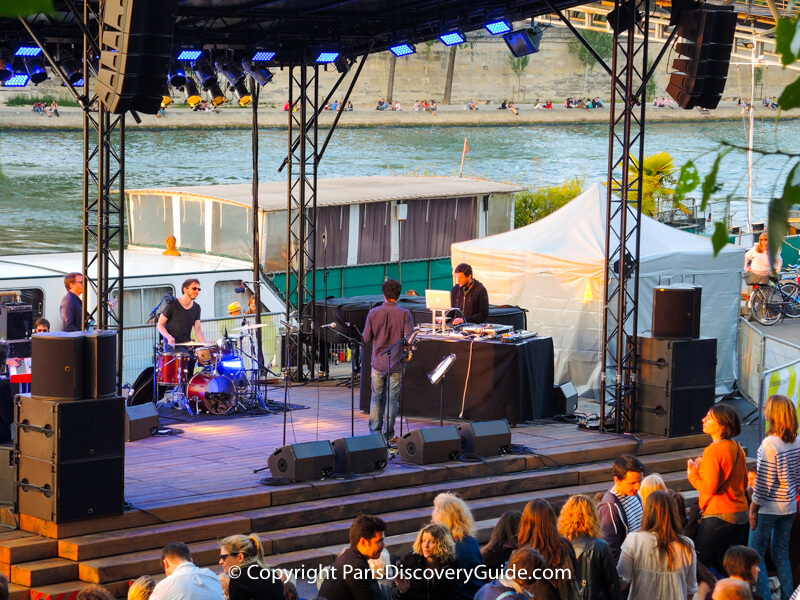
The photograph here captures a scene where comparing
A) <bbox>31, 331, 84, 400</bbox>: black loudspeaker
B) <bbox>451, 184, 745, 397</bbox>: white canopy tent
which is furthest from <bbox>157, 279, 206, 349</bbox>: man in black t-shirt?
<bbox>451, 184, 745, 397</bbox>: white canopy tent

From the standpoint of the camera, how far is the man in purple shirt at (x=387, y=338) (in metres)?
9.74

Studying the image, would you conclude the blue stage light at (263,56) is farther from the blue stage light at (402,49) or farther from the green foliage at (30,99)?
the green foliage at (30,99)

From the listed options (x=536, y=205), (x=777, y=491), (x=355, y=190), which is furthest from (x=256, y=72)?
(x=536, y=205)

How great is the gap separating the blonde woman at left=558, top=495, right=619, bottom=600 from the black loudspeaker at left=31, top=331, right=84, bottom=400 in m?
3.68

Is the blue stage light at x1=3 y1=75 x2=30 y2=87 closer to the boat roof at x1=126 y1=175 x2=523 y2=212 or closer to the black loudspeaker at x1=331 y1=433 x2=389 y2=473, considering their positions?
the boat roof at x1=126 y1=175 x2=523 y2=212

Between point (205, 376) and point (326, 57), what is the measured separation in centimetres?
502

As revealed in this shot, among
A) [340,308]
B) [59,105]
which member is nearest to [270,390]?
[340,308]

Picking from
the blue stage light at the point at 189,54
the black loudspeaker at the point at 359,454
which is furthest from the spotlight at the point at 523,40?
the black loudspeaker at the point at 359,454

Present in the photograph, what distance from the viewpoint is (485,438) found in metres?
10.0

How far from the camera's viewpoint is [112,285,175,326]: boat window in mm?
15922

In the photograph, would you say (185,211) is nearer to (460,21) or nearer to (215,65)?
(215,65)

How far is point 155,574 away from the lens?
7.62m

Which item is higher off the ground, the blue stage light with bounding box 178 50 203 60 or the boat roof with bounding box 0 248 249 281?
the blue stage light with bounding box 178 50 203 60

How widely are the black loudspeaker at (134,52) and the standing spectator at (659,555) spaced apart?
18.9 feet
